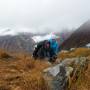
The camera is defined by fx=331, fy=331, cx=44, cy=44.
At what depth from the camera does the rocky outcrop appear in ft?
20.6

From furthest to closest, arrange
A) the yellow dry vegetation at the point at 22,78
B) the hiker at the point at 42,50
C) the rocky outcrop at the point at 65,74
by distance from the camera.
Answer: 1. the hiker at the point at 42,50
2. the rocky outcrop at the point at 65,74
3. the yellow dry vegetation at the point at 22,78

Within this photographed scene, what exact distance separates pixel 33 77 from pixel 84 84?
1.06 m

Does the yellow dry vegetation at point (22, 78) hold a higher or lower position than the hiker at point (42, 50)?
lower

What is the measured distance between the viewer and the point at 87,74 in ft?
20.3

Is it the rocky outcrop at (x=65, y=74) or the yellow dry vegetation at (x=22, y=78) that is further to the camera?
the rocky outcrop at (x=65, y=74)

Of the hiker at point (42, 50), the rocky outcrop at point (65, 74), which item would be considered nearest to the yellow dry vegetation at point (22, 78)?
Answer: the rocky outcrop at point (65, 74)

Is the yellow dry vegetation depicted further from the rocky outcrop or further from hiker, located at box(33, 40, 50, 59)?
hiker, located at box(33, 40, 50, 59)

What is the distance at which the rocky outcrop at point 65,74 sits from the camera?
627 centimetres

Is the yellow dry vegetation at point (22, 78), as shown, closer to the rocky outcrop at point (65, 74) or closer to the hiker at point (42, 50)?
the rocky outcrop at point (65, 74)

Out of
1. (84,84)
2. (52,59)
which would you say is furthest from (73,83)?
(52,59)

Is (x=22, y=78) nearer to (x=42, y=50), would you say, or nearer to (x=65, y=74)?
(x=65, y=74)

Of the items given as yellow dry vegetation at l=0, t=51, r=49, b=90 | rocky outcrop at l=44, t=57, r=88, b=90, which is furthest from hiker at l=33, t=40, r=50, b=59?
rocky outcrop at l=44, t=57, r=88, b=90

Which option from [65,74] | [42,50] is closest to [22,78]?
[65,74]

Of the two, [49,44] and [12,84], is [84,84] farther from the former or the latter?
[49,44]
